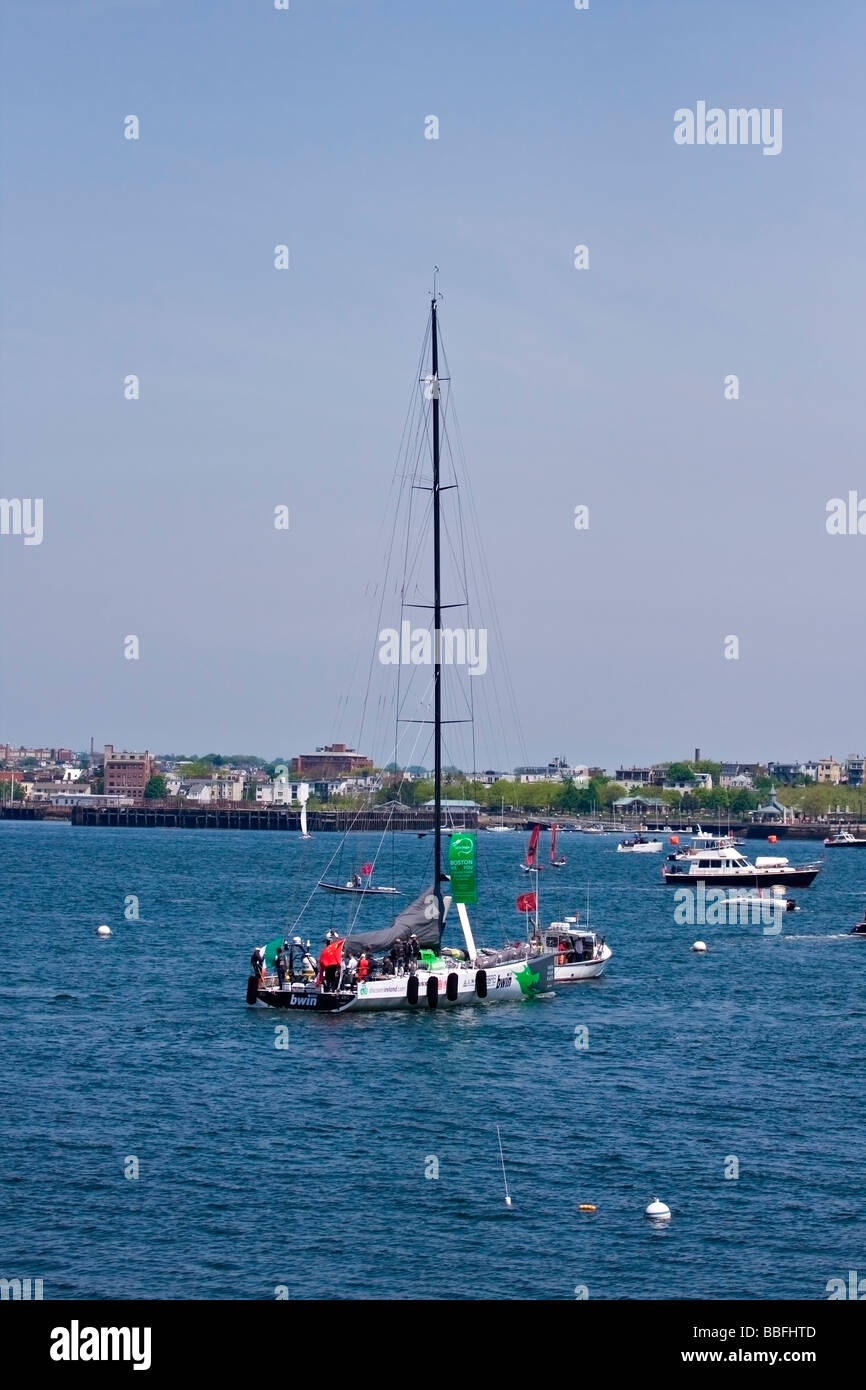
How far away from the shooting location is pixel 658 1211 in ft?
102

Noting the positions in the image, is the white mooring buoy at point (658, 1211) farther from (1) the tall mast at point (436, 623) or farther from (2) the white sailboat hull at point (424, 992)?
(1) the tall mast at point (436, 623)

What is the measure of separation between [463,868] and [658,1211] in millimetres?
26218

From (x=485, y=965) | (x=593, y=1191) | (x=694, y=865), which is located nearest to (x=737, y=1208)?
(x=593, y=1191)

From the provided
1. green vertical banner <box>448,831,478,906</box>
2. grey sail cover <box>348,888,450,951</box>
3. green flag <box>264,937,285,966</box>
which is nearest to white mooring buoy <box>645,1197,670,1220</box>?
green vertical banner <box>448,831,478,906</box>

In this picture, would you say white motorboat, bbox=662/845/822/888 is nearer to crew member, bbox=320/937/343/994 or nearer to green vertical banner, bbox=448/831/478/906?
green vertical banner, bbox=448/831/478/906

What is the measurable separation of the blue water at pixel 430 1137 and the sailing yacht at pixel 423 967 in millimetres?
945

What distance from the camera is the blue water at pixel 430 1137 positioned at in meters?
28.3

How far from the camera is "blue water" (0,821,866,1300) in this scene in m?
28.3

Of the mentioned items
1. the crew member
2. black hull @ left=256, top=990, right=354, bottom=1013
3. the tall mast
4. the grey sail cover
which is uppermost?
the tall mast

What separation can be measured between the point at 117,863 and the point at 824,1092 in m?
132

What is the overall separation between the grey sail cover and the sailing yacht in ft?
0.12
